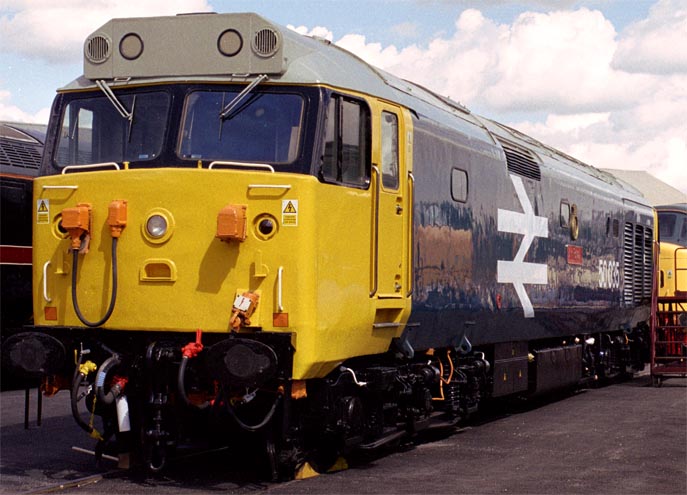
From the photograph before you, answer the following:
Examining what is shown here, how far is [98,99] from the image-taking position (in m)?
9.60

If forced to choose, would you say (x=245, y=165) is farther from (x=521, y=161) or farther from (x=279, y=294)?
(x=521, y=161)

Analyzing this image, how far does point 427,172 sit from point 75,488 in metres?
4.39

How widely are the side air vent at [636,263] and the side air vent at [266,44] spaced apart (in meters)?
11.9

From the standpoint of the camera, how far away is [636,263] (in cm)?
2048

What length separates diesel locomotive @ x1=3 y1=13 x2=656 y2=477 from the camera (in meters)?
8.73

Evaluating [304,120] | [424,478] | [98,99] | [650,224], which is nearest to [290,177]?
[304,120]

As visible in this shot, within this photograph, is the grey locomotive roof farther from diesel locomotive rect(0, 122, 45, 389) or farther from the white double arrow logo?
diesel locomotive rect(0, 122, 45, 389)

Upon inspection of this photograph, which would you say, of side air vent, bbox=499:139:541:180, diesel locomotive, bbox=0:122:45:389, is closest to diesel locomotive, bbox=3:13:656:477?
side air vent, bbox=499:139:541:180

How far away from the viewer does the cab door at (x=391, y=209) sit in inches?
382

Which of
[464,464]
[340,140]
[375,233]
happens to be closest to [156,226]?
[340,140]

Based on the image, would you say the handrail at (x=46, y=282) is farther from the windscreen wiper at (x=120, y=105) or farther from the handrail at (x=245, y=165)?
the handrail at (x=245, y=165)

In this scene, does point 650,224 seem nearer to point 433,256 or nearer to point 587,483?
point 433,256

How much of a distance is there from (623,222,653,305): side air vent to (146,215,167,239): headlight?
12.3 m

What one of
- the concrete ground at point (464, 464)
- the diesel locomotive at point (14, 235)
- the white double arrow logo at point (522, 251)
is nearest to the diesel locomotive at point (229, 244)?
the concrete ground at point (464, 464)
